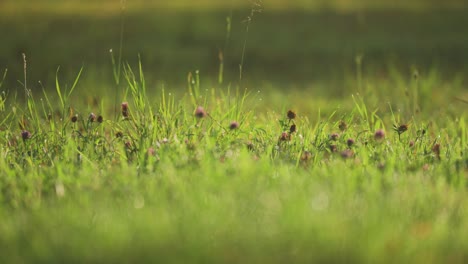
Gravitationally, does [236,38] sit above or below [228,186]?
→ below

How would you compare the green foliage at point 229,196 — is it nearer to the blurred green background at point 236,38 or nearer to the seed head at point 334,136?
the seed head at point 334,136

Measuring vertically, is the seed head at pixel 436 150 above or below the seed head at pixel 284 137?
above

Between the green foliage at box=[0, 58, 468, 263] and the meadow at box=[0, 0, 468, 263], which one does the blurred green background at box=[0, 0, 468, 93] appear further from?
the green foliage at box=[0, 58, 468, 263]

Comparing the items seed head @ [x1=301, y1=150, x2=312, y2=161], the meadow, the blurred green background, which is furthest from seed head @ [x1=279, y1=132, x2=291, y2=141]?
the blurred green background

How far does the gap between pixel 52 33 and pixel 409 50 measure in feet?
17.9

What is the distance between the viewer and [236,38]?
894 centimetres

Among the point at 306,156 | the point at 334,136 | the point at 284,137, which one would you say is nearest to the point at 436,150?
the point at 334,136

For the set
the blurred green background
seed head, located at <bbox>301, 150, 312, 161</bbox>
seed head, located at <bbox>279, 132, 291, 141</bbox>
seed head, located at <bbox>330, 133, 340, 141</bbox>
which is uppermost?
seed head, located at <bbox>330, 133, 340, 141</bbox>

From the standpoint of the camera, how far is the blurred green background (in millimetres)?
7305

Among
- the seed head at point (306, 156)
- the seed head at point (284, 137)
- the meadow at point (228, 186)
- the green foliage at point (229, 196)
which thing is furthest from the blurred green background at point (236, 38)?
the seed head at point (306, 156)

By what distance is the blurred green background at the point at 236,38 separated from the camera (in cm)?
730

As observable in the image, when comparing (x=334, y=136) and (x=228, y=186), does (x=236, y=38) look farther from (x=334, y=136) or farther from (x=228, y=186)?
(x=228, y=186)

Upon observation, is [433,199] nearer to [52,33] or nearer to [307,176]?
[307,176]

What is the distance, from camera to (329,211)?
1915 mm
